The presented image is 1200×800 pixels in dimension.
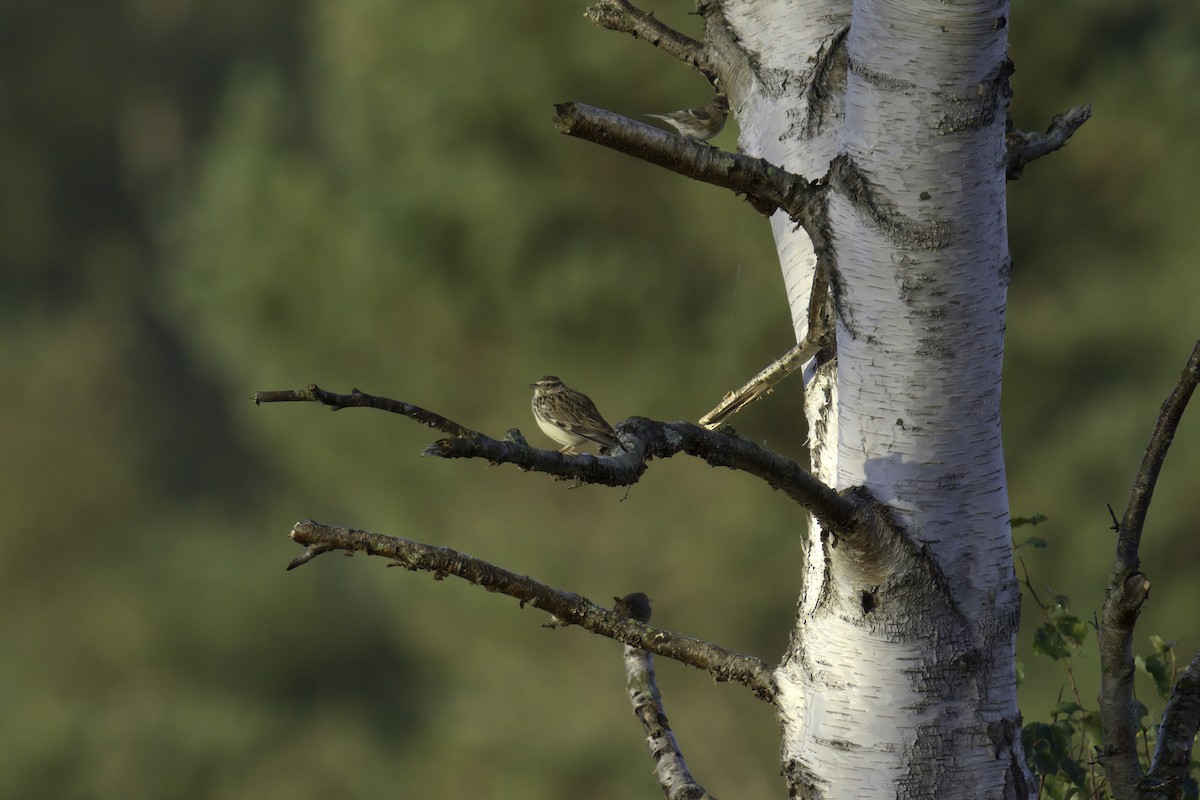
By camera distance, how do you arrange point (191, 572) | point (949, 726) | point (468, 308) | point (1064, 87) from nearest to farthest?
point (949, 726) < point (1064, 87) < point (468, 308) < point (191, 572)

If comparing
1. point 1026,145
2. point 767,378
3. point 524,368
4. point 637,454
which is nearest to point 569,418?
point 767,378

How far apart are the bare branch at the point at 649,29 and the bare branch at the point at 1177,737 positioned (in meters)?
1.16

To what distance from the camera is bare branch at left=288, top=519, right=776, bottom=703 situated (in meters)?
1.28

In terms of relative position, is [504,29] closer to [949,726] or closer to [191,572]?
[949,726]

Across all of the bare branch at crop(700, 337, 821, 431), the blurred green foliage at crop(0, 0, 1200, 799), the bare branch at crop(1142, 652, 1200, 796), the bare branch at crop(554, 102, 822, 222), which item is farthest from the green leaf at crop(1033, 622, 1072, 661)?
the blurred green foliage at crop(0, 0, 1200, 799)

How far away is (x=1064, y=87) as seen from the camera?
6348 millimetres

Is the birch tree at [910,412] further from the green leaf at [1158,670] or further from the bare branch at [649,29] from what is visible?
the green leaf at [1158,670]

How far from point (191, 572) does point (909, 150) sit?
1266 centimetres

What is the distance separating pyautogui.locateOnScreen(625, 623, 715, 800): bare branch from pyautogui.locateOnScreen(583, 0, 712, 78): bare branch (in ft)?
3.20

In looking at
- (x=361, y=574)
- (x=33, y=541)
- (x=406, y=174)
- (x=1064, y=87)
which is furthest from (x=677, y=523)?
(x=33, y=541)

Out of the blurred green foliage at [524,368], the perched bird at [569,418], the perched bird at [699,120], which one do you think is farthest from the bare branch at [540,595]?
the blurred green foliage at [524,368]

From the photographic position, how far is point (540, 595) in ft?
5.03

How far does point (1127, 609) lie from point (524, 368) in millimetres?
6495

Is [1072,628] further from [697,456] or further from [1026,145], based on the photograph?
[697,456]
